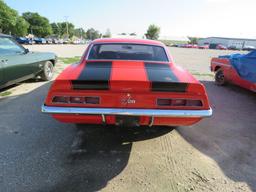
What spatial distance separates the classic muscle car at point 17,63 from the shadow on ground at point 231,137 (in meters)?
4.12

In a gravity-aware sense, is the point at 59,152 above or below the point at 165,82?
below

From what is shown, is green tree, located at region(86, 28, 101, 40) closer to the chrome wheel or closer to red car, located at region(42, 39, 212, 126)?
the chrome wheel

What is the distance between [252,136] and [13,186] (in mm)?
3527

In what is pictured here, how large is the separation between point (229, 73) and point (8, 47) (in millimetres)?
6228

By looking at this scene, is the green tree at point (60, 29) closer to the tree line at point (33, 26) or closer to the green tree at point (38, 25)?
the tree line at point (33, 26)

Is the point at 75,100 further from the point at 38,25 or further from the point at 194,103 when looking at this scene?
the point at 38,25

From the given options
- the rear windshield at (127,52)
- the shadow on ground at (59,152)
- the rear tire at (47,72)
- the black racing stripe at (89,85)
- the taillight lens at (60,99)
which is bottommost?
the shadow on ground at (59,152)

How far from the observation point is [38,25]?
7900 centimetres

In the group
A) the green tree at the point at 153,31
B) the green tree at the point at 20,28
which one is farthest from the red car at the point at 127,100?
the green tree at the point at 153,31

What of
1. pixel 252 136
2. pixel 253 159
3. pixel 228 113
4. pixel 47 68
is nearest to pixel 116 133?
pixel 253 159

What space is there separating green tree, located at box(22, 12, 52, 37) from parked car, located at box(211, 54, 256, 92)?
81307 mm

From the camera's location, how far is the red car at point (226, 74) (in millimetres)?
5423

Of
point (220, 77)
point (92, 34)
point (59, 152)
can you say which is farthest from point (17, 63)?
point (92, 34)

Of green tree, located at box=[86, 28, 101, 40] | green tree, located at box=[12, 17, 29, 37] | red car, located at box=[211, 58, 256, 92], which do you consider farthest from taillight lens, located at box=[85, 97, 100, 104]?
green tree, located at box=[86, 28, 101, 40]
